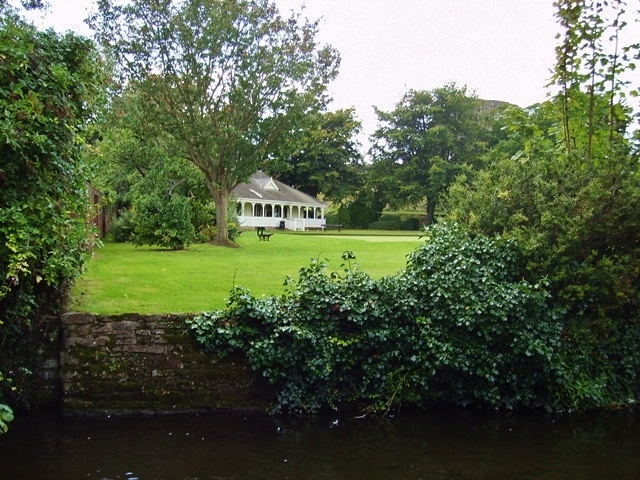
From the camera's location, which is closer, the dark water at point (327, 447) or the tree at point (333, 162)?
the dark water at point (327, 447)

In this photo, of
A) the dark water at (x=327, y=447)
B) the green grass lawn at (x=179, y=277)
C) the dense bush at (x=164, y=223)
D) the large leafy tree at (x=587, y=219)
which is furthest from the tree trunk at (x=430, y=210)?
the dark water at (x=327, y=447)

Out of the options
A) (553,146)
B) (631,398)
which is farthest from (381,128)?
(631,398)

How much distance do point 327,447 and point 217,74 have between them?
717 inches

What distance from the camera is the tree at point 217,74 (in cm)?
2022

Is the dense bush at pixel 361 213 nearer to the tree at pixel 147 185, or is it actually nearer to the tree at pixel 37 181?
the tree at pixel 147 185

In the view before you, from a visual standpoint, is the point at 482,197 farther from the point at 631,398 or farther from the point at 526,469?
the point at 526,469

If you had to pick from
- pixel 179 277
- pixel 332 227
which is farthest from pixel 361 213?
pixel 179 277

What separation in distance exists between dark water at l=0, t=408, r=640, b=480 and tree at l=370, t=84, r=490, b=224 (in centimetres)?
4955

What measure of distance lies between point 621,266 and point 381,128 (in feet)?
182

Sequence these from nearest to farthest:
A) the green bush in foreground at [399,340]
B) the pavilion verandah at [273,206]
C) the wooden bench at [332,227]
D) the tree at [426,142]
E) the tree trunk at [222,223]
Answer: the green bush in foreground at [399,340] < the tree trunk at [222,223] < the pavilion verandah at [273,206] < the wooden bench at [332,227] < the tree at [426,142]

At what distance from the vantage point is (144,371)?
7367 millimetres

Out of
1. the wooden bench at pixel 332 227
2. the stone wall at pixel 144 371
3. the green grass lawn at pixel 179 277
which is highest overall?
the wooden bench at pixel 332 227

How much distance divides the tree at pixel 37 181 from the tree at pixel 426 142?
165ft

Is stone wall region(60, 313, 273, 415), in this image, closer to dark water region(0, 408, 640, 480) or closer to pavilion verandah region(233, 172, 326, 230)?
dark water region(0, 408, 640, 480)
